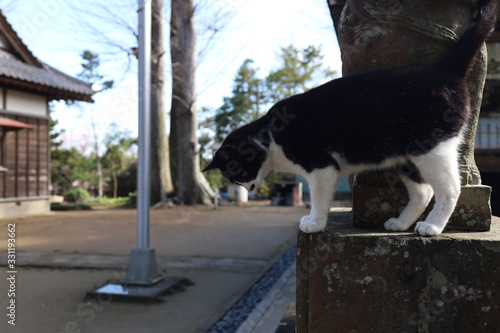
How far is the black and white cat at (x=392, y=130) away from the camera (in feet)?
5.67

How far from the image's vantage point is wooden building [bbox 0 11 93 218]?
1034cm

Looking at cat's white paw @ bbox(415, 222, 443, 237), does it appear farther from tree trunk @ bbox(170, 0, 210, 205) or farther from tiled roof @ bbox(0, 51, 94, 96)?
tree trunk @ bbox(170, 0, 210, 205)

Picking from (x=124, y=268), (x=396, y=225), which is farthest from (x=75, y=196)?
(x=396, y=225)

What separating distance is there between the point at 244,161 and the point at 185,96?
1133 cm

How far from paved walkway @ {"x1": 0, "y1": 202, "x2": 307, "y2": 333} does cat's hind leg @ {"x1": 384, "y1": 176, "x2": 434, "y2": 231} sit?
5.55ft

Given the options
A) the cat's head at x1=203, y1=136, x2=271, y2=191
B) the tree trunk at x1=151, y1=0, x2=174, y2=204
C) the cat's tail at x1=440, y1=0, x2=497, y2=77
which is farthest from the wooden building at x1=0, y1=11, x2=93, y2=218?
the cat's tail at x1=440, y1=0, x2=497, y2=77

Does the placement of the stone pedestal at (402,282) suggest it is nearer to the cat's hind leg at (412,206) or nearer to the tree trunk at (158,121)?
the cat's hind leg at (412,206)

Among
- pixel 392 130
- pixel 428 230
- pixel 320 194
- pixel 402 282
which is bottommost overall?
pixel 402 282

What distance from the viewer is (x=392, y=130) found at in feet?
5.78

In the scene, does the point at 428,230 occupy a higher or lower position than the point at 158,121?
lower

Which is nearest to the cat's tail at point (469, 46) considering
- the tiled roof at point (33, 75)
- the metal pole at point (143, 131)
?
the metal pole at point (143, 131)

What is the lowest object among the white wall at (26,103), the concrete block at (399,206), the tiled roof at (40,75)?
the concrete block at (399,206)

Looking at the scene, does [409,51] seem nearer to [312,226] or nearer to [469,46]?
[469,46]

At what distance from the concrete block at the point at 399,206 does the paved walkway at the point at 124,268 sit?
157cm
